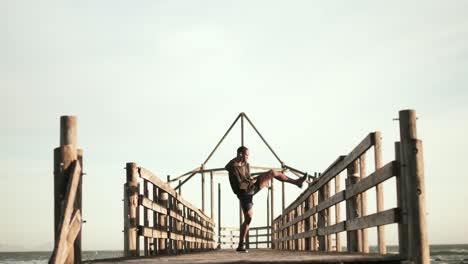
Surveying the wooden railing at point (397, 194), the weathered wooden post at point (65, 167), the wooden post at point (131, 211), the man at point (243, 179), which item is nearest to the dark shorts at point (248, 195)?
the man at point (243, 179)

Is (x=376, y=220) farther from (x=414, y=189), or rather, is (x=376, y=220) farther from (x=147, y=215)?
(x=147, y=215)

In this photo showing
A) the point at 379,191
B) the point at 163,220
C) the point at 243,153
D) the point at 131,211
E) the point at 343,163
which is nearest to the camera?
the point at 379,191

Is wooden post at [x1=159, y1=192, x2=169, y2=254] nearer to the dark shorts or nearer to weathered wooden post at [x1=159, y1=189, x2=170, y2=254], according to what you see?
weathered wooden post at [x1=159, y1=189, x2=170, y2=254]

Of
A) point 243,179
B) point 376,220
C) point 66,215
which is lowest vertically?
point 376,220

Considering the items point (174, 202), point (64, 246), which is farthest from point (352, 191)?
point (174, 202)

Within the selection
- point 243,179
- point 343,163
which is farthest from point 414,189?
point 243,179

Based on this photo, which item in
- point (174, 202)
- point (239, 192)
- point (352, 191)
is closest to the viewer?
point (352, 191)

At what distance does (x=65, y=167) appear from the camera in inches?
261

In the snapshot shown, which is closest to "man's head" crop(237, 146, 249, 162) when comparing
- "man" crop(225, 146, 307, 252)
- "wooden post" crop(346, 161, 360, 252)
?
"man" crop(225, 146, 307, 252)

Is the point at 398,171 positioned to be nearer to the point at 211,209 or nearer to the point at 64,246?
the point at 64,246

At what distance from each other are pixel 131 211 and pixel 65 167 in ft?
8.90

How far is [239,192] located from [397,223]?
5.41 m

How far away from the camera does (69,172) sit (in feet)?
21.7

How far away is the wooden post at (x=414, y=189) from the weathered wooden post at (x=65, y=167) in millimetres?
3288
